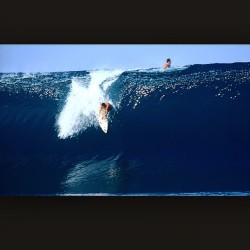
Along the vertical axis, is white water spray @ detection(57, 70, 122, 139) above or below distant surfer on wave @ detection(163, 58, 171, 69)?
below

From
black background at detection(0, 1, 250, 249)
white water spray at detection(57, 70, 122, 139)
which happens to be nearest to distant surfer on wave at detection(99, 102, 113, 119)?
white water spray at detection(57, 70, 122, 139)

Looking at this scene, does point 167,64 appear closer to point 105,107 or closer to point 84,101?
point 105,107

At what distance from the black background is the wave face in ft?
0.40

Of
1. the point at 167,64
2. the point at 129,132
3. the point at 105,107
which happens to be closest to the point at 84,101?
the point at 105,107

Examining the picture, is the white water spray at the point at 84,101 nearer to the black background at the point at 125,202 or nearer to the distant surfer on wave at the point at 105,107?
the distant surfer on wave at the point at 105,107

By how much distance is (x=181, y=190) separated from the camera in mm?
2783

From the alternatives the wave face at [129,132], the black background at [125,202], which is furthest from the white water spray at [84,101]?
the black background at [125,202]

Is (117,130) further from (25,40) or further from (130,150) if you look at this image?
(25,40)

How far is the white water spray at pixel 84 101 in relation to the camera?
2863 millimetres

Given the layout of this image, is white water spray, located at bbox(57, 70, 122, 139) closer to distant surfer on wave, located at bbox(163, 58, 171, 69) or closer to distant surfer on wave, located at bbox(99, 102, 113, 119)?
distant surfer on wave, located at bbox(99, 102, 113, 119)

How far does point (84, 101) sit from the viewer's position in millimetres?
2879

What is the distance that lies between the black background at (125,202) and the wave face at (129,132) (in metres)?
0.12

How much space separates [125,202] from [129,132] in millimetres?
547

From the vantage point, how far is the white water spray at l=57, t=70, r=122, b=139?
286 cm
